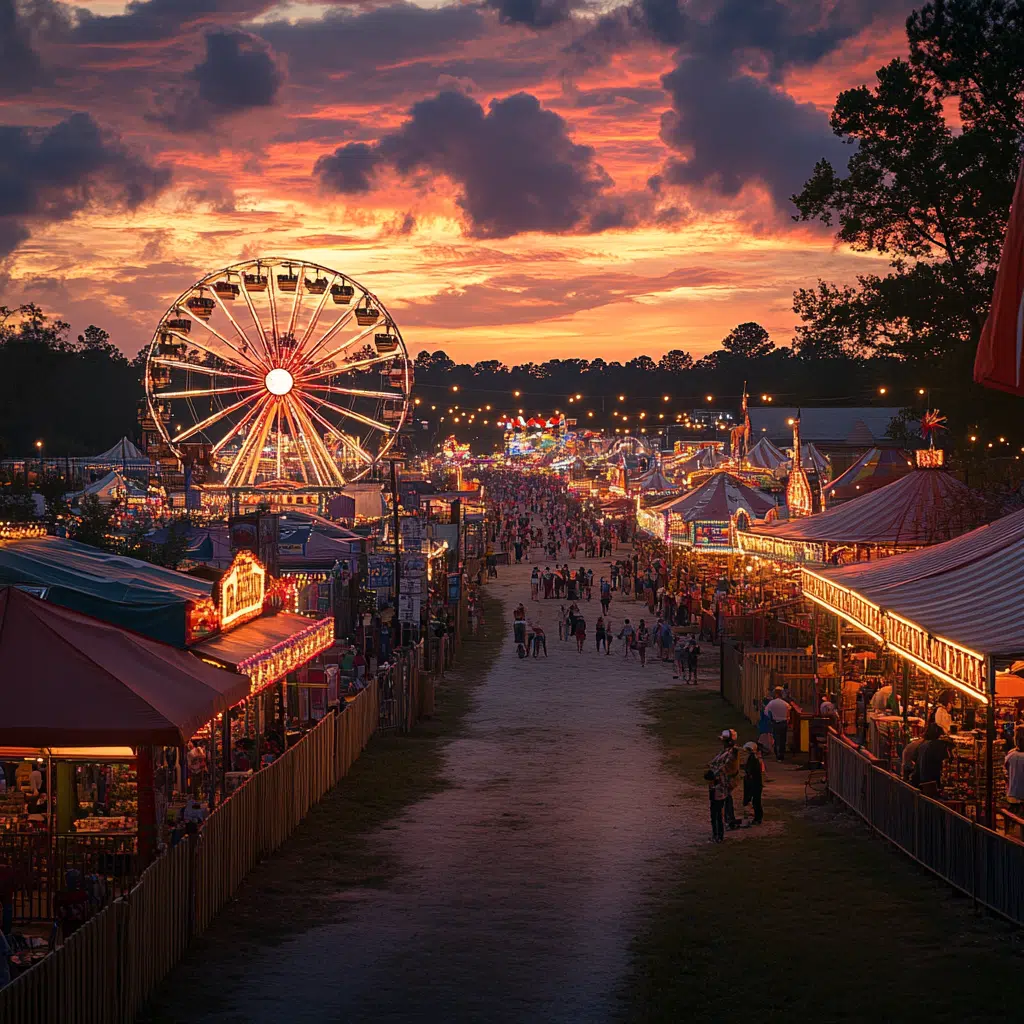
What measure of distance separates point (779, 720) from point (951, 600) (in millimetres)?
8477

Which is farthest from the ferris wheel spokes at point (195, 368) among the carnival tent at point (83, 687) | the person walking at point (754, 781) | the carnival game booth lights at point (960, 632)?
the carnival tent at point (83, 687)

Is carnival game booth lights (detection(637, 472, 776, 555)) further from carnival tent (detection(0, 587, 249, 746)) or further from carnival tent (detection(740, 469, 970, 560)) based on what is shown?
carnival tent (detection(0, 587, 249, 746))

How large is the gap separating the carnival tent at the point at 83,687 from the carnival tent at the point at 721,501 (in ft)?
89.8

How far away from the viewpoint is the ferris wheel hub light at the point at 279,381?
4938 cm

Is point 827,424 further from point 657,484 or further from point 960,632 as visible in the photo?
point 960,632

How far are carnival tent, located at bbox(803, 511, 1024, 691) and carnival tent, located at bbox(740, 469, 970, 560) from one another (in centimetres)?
535

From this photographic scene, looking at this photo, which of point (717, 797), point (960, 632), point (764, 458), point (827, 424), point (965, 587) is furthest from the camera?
point (827, 424)

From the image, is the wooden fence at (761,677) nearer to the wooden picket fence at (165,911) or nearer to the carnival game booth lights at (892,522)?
the carnival game booth lights at (892,522)

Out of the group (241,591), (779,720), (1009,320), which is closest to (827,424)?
(779,720)

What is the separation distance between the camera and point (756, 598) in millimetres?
37594

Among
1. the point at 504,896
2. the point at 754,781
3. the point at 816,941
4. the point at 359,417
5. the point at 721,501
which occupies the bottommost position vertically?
the point at 504,896

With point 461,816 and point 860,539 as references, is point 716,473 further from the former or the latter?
point 461,816

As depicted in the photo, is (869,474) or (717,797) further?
(869,474)

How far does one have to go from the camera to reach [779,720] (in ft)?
73.7
